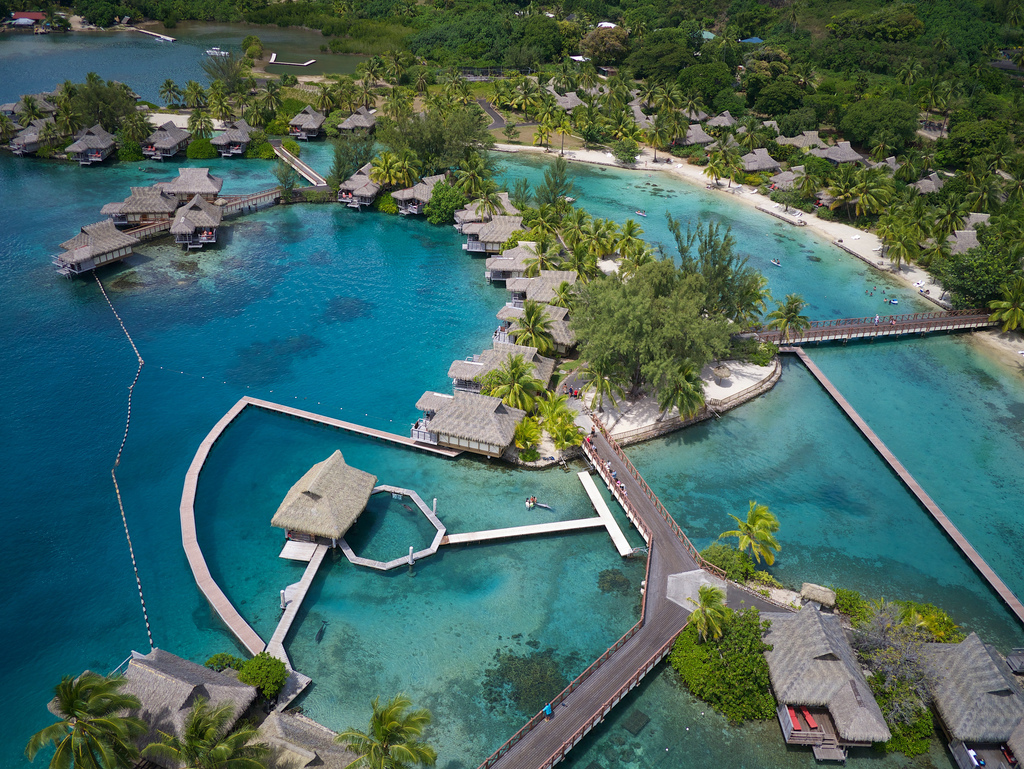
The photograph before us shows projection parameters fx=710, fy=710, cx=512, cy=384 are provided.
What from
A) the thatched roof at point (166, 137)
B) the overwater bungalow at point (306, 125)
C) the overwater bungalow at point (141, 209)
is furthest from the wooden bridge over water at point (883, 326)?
the thatched roof at point (166, 137)

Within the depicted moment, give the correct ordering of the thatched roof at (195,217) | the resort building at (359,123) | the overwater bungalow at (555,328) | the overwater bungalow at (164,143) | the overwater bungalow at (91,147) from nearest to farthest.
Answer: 1. the overwater bungalow at (555,328)
2. the thatched roof at (195,217)
3. the overwater bungalow at (91,147)
4. the overwater bungalow at (164,143)
5. the resort building at (359,123)

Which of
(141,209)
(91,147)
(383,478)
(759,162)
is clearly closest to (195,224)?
(141,209)

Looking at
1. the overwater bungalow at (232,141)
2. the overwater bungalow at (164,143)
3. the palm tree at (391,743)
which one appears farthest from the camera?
the overwater bungalow at (232,141)

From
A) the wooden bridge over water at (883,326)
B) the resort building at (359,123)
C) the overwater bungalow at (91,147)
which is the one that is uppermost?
the wooden bridge over water at (883,326)

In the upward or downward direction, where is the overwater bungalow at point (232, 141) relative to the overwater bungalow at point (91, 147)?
upward

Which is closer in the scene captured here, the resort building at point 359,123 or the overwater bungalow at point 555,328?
the overwater bungalow at point 555,328

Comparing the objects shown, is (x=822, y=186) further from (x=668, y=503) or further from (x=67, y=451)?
(x=67, y=451)

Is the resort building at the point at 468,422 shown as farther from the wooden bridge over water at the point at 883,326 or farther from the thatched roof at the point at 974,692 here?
the wooden bridge over water at the point at 883,326

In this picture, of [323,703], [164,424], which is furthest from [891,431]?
[164,424]
